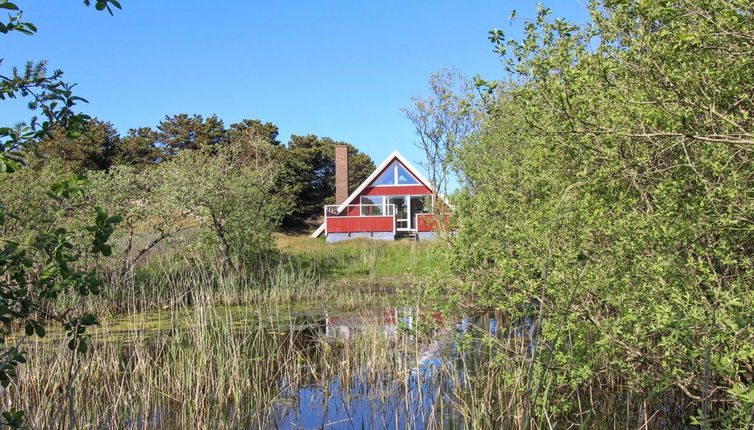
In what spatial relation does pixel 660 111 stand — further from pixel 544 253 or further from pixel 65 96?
pixel 65 96

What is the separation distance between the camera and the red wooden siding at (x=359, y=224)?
30.3 metres

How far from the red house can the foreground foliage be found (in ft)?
79.8

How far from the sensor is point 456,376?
5844 mm

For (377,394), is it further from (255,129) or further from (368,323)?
(255,129)

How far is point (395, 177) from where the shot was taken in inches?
1247

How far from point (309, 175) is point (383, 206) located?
1258cm

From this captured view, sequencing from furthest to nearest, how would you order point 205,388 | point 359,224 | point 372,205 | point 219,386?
1. point 372,205
2. point 359,224
3. point 205,388
4. point 219,386

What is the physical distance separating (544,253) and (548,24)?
199cm

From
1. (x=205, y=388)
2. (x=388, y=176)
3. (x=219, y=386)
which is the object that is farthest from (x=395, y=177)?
(x=219, y=386)

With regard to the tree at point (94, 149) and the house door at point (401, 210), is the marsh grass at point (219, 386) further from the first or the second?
the tree at point (94, 149)

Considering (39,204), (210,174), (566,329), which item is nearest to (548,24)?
(566,329)

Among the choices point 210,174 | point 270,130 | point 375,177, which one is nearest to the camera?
point 210,174

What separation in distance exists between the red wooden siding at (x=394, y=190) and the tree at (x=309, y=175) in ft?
24.7

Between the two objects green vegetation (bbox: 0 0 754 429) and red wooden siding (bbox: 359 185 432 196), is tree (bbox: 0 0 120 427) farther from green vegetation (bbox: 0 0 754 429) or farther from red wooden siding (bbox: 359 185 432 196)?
red wooden siding (bbox: 359 185 432 196)
